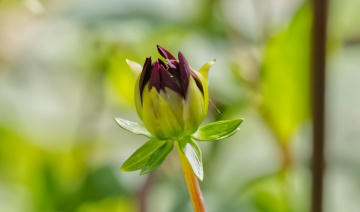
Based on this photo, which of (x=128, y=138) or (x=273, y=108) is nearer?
(x=273, y=108)

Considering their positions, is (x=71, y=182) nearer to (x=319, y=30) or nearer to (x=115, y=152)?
(x=115, y=152)

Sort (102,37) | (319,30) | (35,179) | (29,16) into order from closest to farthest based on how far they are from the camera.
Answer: (319,30), (35,179), (102,37), (29,16)

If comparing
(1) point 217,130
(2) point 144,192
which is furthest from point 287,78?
(1) point 217,130

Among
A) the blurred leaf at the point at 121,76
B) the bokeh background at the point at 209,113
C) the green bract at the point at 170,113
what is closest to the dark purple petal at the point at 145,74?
the green bract at the point at 170,113

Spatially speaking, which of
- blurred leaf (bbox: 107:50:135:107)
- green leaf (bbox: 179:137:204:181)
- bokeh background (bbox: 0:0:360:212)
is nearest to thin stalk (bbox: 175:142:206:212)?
green leaf (bbox: 179:137:204:181)

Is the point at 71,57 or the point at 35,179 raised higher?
the point at 71,57

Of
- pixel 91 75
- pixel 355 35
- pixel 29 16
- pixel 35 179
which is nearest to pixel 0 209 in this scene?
pixel 35 179

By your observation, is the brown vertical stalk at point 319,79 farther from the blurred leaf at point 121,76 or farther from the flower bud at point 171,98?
the blurred leaf at point 121,76

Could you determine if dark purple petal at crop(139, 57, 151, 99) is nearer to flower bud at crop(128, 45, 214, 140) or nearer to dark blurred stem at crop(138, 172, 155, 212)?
flower bud at crop(128, 45, 214, 140)
